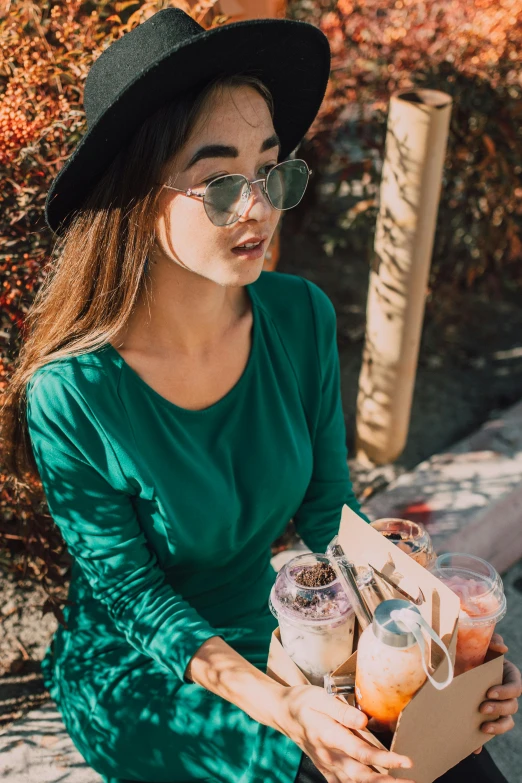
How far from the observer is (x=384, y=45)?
4219mm

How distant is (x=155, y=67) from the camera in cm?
176

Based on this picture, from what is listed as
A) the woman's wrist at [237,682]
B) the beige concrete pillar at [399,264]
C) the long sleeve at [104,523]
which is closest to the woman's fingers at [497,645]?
the woman's wrist at [237,682]

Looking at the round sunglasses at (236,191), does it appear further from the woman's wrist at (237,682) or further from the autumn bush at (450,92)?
the autumn bush at (450,92)

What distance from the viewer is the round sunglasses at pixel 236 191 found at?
6.48 ft

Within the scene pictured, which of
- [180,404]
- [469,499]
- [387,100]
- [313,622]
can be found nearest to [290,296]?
[180,404]

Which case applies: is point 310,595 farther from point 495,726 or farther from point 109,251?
point 109,251

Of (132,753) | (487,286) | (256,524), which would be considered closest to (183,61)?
(256,524)

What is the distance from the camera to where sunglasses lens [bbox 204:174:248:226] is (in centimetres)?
A: 197

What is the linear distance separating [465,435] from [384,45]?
196cm

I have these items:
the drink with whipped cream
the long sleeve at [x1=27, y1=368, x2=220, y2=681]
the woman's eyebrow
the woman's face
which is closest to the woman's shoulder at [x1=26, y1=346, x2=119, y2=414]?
the long sleeve at [x1=27, y1=368, x2=220, y2=681]

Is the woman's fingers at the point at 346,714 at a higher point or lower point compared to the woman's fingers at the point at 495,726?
higher

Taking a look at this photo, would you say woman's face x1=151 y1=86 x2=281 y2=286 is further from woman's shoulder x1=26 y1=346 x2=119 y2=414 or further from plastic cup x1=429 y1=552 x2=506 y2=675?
plastic cup x1=429 y1=552 x2=506 y2=675

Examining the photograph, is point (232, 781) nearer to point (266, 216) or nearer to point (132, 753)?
point (132, 753)

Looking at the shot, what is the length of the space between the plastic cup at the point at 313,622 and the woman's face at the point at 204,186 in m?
0.74
